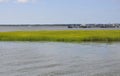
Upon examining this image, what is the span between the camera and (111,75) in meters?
21.8

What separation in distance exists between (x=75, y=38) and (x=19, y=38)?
8117 mm

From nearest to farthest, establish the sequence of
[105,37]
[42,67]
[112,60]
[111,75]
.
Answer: [111,75], [42,67], [112,60], [105,37]

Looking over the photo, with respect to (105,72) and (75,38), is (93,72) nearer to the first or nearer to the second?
(105,72)

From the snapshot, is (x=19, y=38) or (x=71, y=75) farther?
(x=19, y=38)

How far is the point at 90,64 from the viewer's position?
27.0 m

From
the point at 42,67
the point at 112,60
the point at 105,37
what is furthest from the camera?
the point at 105,37

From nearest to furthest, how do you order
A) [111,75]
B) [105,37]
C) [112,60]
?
[111,75], [112,60], [105,37]

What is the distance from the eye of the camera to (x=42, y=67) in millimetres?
25375

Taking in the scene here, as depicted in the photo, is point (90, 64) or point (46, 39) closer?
point (90, 64)

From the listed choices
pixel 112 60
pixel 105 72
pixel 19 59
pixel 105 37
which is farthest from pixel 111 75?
pixel 105 37

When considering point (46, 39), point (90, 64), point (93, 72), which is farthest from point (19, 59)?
point (46, 39)

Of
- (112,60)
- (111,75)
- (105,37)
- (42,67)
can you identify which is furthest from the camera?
(105,37)

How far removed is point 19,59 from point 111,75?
10216mm

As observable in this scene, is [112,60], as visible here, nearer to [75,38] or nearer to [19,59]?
[19,59]
